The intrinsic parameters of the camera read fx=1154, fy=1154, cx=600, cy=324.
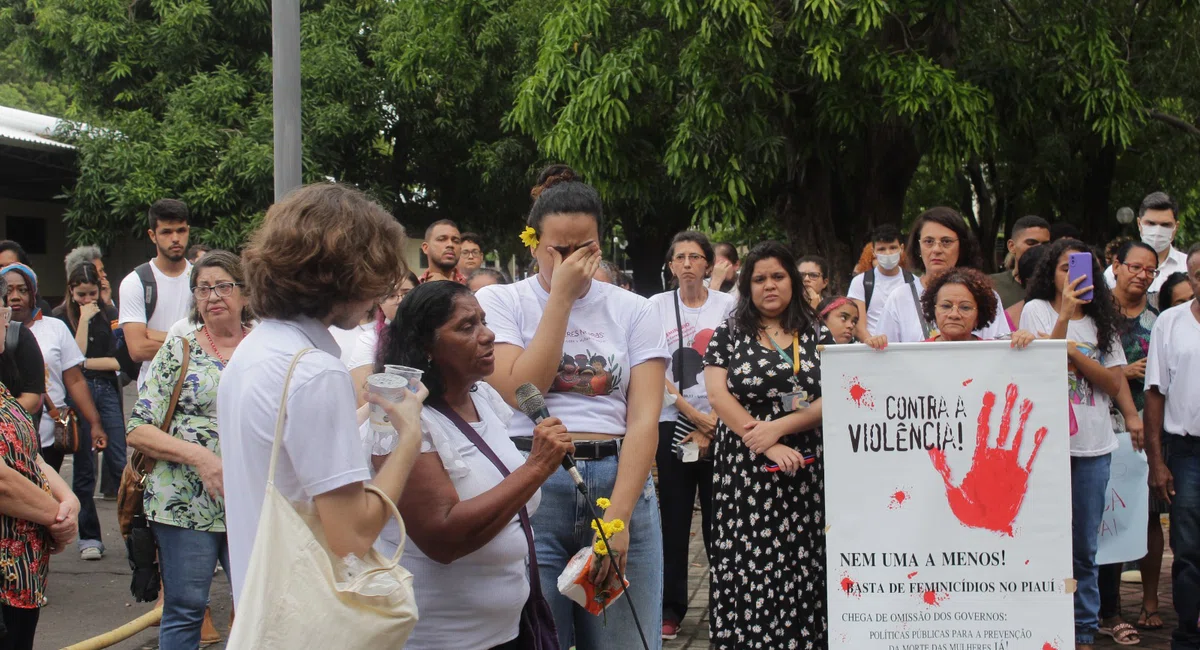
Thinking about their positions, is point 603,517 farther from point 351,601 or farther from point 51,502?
point 51,502

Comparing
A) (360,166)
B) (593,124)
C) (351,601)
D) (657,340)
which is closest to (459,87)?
(360,166)

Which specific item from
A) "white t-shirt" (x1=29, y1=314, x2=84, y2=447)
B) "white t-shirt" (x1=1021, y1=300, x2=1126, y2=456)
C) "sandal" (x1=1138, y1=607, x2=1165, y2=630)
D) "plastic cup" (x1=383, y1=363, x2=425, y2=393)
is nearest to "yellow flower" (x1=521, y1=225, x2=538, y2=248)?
"plastic cup" (x1=383, y1=363, x2=425, y2=393)

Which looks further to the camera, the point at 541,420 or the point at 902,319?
the point at 902,319

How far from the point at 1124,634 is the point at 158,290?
5.85 m

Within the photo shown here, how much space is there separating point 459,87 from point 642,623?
17303mm

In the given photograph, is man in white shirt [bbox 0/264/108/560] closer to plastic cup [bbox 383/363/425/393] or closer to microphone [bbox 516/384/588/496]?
microphone [bbox 516/384/588/496]

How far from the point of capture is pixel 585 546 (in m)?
3.77

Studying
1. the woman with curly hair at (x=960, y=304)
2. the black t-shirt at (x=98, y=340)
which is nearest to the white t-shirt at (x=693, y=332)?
the woman with curly hair at (x=960, y=304)

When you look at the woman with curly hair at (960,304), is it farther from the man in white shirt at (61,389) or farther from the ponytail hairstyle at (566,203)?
the man in white shirt at (61,389)

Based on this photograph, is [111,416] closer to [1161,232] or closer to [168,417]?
[168,417]

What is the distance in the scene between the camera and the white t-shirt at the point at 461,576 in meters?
2.99

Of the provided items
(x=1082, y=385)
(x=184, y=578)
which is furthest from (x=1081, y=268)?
(x=184, y=578)

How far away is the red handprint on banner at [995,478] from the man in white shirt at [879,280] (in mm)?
2116

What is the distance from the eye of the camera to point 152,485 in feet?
15.4
